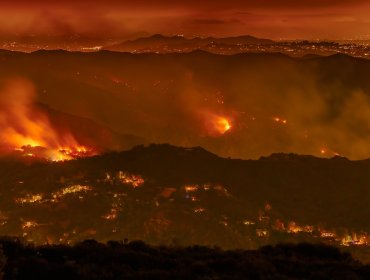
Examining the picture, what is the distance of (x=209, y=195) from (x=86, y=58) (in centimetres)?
4444

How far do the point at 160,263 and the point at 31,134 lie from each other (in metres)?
63.4

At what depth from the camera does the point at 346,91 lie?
100188 mm

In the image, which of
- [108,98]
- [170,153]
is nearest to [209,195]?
[170,153]

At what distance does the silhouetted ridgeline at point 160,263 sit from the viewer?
16.8m

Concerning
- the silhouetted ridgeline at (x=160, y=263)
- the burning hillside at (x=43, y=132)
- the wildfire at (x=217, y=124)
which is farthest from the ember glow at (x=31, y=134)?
the silhouetted ridgeline at (x=160, y=263)

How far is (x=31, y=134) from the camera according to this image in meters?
79.4

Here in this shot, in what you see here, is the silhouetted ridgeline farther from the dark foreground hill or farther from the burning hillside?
the burning hillside

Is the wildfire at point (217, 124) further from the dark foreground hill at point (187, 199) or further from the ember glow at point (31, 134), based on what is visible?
the ember glow at point (31, 134)

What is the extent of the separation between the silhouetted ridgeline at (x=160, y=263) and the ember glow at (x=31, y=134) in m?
55.1

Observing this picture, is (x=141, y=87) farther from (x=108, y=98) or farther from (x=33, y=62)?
(x=33, y=62)

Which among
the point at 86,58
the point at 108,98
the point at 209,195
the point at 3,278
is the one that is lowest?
the point at 209,195

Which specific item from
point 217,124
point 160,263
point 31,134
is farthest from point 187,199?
point 160,263

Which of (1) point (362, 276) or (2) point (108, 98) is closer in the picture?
(1) point (362, 276)

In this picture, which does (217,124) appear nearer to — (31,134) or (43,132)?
(43,132)
